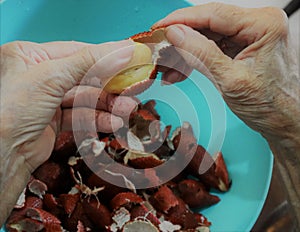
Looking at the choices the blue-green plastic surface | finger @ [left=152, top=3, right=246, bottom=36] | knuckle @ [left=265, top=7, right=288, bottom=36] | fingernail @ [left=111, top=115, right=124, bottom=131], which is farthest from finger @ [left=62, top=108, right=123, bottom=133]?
knuckle @ [left=265, top=7, right=288, bottom=36]

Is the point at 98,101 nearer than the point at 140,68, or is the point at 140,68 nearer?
the point at 140,68

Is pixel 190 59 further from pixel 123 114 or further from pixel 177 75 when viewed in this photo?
pixel 123 114

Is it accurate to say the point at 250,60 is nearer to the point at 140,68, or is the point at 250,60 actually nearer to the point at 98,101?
the point at 140,68

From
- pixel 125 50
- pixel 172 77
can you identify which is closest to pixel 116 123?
pixel 172 77

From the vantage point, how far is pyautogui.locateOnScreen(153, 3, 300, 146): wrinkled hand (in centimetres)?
78

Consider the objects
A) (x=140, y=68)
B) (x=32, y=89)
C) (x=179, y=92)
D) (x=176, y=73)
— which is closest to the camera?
(x=32, y=89)

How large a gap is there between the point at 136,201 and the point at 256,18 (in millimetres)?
453

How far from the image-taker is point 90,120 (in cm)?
107

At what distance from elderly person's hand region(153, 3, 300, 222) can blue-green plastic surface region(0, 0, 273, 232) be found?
19 centimetres

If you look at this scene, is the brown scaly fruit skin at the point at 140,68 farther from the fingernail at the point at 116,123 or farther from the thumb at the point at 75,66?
the fingernail at the point at 116,123

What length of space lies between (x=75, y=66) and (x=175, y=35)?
178 millimetres

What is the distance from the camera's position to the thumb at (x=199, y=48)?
2.54ft

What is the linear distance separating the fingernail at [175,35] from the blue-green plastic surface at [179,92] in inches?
11.1

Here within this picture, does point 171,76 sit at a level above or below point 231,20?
below
